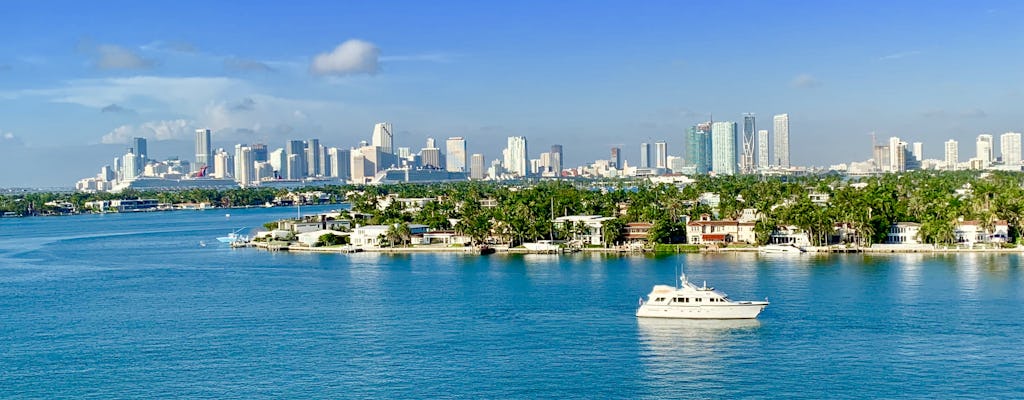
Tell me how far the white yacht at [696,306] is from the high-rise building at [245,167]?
151 meters

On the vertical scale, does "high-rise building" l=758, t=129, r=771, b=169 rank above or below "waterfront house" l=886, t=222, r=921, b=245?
above

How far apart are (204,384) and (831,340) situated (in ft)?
31.5

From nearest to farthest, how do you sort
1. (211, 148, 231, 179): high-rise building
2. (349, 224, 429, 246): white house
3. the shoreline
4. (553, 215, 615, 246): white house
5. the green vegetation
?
the shoreline < the green vegetation < (553, 215, 615, 246): white house < (349, 224, 429, 246): white house < (211, 148, 231, 179): high-rise building

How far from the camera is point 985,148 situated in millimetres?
150000

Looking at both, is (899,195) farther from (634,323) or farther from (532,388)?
(532,388)

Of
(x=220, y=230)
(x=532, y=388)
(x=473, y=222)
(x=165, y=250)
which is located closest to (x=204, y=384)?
(x=532, y=388)

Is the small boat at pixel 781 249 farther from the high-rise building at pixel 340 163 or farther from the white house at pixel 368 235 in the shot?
the high-rise building at pixel 340 163

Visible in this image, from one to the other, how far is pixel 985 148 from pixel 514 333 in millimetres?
144965

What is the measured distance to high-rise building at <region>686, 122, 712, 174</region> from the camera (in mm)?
170375

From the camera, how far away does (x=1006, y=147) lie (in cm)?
15975

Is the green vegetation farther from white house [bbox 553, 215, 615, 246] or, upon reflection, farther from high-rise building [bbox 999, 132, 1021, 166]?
high-rise building [bbox 999, 132, 1021, 166]

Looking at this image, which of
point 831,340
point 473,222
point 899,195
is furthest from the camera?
point 899,195

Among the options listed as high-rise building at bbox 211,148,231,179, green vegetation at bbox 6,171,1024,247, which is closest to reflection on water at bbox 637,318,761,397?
green vegetation at bbox 6,171,1024,247

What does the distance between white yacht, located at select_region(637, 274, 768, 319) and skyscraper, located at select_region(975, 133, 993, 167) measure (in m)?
138
